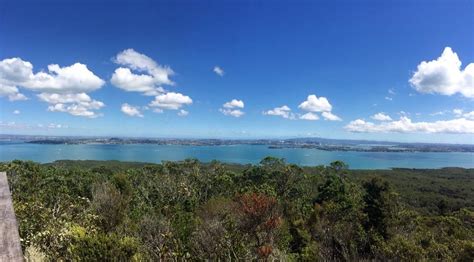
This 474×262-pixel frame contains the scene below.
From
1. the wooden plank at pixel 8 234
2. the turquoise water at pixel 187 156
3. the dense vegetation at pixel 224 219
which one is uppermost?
the wooden plank at pixel 8 234

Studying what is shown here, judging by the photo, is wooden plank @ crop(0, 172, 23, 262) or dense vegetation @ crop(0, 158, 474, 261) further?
dense vegetation @ crop(0, 158, 474, 261)

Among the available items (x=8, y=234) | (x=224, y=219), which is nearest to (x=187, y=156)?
(x=224, y=219)

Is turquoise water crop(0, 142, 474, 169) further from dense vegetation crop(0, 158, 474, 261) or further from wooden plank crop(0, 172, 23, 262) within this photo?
wooden plank crop(0, 172, 23, 262)

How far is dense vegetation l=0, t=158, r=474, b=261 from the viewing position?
22.4 ft

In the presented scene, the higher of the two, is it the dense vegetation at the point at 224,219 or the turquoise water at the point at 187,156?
the dense vegetation at the point at 224,219

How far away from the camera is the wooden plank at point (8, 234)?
1.65m

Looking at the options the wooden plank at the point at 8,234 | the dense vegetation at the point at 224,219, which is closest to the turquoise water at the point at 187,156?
the dense vegetation at the point at 224,219

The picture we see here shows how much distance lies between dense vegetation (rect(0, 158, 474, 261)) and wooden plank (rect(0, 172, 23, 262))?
2.11 meters

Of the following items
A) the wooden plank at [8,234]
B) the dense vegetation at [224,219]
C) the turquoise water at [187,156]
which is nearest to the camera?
the wooden plank at [8,234]

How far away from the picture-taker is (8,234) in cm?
187

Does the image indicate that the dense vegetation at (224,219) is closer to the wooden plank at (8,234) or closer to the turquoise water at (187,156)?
the wooden plank at (8,234)

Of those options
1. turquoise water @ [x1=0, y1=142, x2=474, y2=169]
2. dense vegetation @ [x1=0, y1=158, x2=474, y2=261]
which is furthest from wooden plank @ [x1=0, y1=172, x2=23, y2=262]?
turquoise water @ [x1=0, y1=142, x2=474, y2=169]

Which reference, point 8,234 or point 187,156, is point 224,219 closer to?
point 8,234

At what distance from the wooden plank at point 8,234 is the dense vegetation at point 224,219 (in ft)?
6.93
